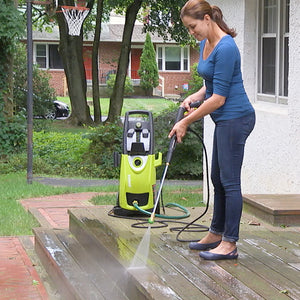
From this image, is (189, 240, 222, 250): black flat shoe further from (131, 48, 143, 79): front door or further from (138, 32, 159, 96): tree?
(131, 48, 143, 79): front door

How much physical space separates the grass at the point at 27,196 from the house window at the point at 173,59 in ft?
115

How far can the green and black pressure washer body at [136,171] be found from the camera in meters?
7.14

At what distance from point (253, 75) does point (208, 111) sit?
175 inches

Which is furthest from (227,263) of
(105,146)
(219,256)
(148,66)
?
(148,66)

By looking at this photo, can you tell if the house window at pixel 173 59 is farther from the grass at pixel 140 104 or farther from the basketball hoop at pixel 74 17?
the basketball hoop at pixel 74 17

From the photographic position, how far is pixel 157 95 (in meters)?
46.3

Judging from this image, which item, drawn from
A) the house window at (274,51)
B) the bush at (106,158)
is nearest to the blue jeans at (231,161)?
the house window at (274,51)

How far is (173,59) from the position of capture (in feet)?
158

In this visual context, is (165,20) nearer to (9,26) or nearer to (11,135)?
(11,135)

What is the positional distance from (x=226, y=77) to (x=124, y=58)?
21.8 m

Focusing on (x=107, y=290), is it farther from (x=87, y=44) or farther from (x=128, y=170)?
(x=87, y=44)

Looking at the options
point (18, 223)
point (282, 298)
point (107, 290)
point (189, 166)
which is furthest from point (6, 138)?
point (282, 298)

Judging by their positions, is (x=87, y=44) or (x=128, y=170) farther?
(x=87, y=44)

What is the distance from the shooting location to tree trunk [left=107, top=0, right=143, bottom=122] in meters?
25.9
